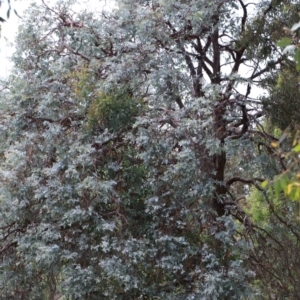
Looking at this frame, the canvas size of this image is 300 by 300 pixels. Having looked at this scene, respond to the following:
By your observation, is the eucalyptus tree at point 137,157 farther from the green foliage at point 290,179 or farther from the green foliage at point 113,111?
the green foliage at point 290,179

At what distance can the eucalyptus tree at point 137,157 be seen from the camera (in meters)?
6.04

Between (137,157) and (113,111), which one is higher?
(113,111)

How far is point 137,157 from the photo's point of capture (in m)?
6.38

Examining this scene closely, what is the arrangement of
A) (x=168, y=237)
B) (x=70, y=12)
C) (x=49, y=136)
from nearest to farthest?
(x=168, y=237)
(x=49, y=136)
(x=70, y=12)

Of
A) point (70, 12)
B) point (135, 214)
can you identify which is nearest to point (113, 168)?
point (135, 214)

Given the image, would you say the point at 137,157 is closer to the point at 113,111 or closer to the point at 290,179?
the point at 113,111

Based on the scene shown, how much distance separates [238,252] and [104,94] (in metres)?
2.02

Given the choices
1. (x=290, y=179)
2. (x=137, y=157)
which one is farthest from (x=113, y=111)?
(x=290, y=179)

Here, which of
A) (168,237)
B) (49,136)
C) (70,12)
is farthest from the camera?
(70,12)

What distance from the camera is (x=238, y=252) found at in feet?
20.6

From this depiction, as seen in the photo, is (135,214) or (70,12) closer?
(135,214)

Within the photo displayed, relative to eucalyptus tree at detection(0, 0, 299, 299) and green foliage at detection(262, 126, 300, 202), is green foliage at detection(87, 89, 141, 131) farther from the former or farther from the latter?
green foliage at detection(262, 126, 300, 202)

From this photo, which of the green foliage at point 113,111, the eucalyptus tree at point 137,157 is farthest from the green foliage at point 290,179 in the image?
the green foliage at point 113,111

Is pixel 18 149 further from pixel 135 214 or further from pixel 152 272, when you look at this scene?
pixel 152 272
